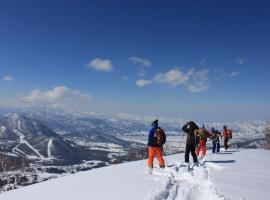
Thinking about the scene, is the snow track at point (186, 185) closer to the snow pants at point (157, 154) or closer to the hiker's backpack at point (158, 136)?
the snow pants at point (157, 154)

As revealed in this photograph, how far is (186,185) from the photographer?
13289 mm

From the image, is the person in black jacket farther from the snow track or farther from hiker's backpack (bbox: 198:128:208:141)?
hiker's backpack (bbox: 198:128:208:141)

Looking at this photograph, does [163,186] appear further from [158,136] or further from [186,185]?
[158,136]

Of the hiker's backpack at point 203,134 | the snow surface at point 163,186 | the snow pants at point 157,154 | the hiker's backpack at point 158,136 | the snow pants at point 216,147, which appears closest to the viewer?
the snow surface at point 163,186

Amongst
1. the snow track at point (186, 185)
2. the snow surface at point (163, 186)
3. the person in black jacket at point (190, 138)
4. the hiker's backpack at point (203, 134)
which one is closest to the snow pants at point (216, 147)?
the hiker's backpack at point (203, 134)

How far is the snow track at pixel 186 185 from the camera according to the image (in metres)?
11.1

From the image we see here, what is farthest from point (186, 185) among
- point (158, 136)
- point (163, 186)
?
point (158, 136)

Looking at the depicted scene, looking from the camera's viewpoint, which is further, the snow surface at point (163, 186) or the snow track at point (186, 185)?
the snow surface at point (163, 186)

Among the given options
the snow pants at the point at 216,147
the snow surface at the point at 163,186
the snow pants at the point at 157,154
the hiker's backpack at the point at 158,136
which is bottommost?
the snow surface at the point at 163,186

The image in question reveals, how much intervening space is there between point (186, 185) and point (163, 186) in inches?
50.4

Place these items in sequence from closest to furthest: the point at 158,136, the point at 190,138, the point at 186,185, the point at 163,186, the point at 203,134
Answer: the point at 163,186, the point at 186,185, the point at 158,136, the point at 190,138, the point at 203,134

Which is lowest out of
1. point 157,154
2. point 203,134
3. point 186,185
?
point 186,185

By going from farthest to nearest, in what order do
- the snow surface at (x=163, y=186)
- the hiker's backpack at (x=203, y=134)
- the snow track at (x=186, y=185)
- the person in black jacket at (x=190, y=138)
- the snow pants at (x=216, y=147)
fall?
the snow pants at (x=216, y=147) < the hiker's backpack at (x=203, y=134) < the person in black jacket at (x=190, y=138) < the snow surface at (x=163, y=186) < the snow track at (x=186, y=185)

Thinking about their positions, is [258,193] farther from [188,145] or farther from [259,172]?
[188,145]
